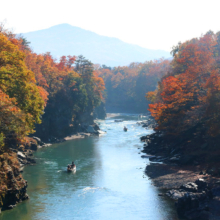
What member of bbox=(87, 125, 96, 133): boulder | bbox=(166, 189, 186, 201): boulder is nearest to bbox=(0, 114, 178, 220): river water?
bbox=(166, 189, 186, 201): boulder

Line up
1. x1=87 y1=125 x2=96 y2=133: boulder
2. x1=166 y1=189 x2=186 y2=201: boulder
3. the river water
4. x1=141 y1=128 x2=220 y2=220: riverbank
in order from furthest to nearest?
x1=87 y1=125 x2=96 y2=133: boulder → x1=166 y1=189 x2=186 y2=201: boulder → the river water → x1=141 y1=128 x2=220 y2=220: riverbank

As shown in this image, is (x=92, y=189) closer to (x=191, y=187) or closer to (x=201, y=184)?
(x=191, y=187)

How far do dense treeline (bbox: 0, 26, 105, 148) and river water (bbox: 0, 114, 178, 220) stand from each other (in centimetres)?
653

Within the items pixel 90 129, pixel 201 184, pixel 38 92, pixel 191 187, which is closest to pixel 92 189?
pixel 191 187

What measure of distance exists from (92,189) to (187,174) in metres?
11.9

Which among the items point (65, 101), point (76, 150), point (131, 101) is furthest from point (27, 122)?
point (131, 101)

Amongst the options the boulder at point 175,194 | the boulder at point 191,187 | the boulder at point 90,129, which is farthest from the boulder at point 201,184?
the boulder at point 90,129

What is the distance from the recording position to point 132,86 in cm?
16250

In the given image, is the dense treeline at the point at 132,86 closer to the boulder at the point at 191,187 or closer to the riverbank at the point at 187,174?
the riverbank at the point at 187,174

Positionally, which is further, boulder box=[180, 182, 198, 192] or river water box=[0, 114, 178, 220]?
boulder box=[180, 182, 198, 192]

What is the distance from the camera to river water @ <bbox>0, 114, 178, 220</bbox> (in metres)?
28.2

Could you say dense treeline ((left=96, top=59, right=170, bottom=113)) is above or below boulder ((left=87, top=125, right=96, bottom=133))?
above

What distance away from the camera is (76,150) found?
Answer: 59.6 meters

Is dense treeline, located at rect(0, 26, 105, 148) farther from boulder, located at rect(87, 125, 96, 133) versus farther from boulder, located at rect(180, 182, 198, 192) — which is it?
boulder, located at rect(180, 182, 198, 192)
